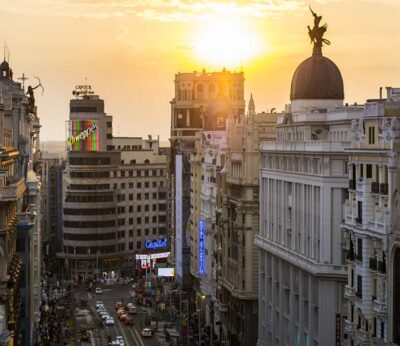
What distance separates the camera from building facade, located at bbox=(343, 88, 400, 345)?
198 feet

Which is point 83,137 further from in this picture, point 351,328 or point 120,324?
point 351,328

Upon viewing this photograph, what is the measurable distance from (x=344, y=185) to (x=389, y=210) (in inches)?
720

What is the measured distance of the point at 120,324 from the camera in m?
141

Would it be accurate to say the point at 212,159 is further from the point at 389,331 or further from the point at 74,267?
the point at 389,331

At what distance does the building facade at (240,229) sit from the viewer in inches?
4313

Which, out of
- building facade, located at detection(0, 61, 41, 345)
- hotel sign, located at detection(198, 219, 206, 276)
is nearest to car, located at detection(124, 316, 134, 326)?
hotel sign, located at detection(198, 219, 206, 276)

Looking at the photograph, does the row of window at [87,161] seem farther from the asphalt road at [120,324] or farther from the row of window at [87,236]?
the asphalt road at [120,324]

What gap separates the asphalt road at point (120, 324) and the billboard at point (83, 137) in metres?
26.6

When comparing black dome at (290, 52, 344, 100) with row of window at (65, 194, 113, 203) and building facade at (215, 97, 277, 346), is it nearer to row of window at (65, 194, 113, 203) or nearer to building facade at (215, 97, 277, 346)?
building facade at (215, 97, 277, 346)

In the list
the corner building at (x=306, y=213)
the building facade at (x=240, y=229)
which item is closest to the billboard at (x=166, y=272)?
the building facade at (x=240, y=229)

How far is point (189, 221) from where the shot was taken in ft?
520

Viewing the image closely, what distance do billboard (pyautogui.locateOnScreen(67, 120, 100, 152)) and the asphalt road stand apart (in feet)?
87.1

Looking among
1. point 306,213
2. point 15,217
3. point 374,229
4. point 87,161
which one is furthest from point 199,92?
point 374,229

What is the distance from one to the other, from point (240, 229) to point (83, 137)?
288 ft
